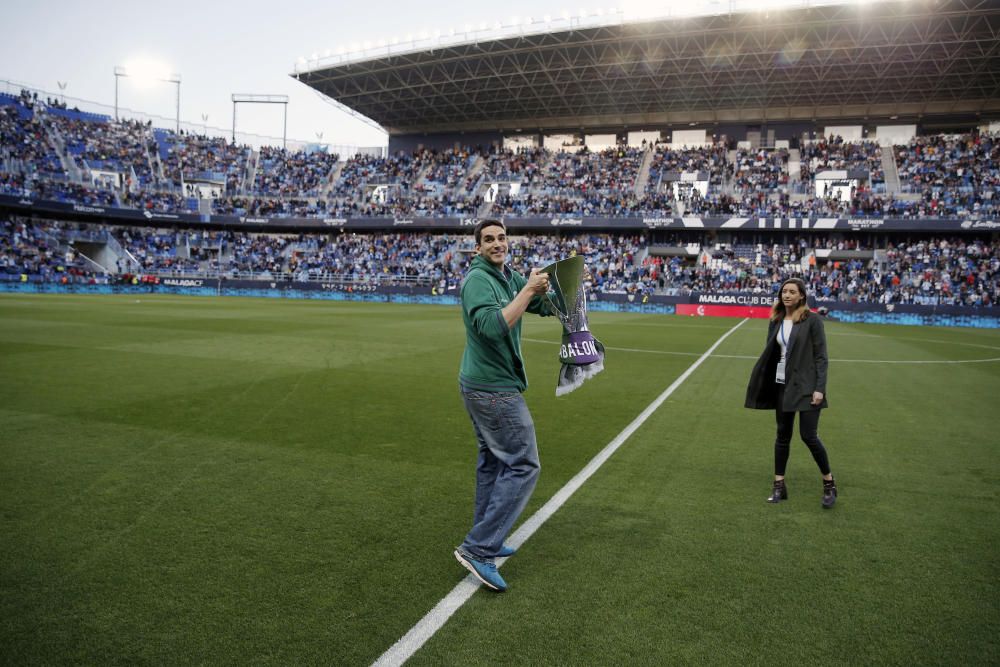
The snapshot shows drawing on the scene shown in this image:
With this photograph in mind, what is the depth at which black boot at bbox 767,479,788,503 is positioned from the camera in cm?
610

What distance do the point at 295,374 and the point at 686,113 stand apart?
177 ft

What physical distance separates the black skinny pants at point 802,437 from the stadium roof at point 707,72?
43.5m

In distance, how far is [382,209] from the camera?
2403 inches

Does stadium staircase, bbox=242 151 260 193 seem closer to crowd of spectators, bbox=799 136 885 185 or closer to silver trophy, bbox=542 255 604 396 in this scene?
crowd of spectators, bbox=799 136 885 185

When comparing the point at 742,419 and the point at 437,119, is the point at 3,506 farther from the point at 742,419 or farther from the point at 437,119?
the point at 437,119

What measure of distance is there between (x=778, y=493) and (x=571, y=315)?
3165mm

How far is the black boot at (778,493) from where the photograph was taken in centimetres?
610

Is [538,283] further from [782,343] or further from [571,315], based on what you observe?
[782,343]

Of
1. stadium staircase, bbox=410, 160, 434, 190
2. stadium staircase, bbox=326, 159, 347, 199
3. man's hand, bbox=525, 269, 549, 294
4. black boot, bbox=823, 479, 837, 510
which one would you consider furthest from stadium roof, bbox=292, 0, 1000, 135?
man's hand, bbox=525, 269, 549, 294

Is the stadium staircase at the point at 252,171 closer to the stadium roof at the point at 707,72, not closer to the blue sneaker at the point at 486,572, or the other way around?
the stadium roof at the point at 707,72

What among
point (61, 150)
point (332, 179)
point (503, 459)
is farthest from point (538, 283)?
point (61, 150)

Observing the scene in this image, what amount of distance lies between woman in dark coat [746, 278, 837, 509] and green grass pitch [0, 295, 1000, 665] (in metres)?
0.45

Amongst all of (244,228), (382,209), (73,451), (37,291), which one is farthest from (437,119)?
(73,451)

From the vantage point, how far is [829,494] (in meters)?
5.99
